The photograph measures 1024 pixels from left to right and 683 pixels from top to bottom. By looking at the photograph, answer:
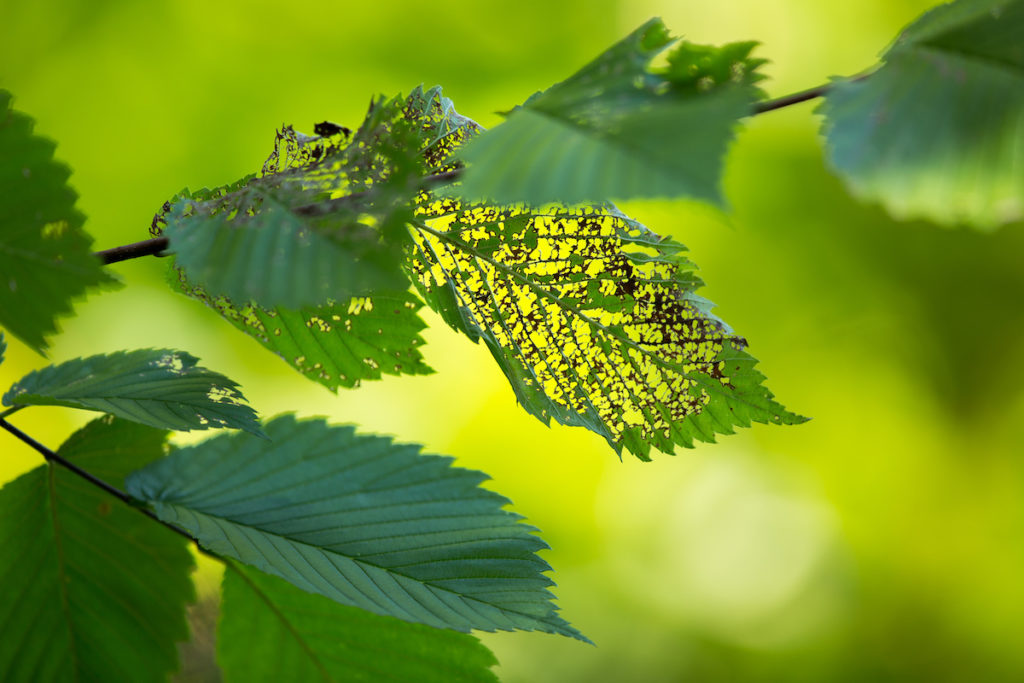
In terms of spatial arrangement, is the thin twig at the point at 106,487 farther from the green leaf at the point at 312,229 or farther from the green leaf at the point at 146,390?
the green leaf at the point at 312,229

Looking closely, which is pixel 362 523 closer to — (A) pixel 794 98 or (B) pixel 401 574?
(B) pixel 401 574

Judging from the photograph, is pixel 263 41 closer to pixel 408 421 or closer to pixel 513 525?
pixel 408 421

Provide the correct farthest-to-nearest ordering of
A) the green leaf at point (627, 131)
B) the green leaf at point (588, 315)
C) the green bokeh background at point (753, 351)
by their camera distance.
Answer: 1. the green bokeh background at point (753, 351)
2. the green leaf at point (588, 315)
3. the green leaf at point (627, 131)

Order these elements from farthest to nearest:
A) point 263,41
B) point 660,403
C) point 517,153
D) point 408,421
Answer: point 263,41 < point 408,421 < point 660,403 < point 517,153

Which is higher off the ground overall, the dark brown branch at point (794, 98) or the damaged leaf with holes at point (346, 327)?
the dark brown branch at point (794, 98)

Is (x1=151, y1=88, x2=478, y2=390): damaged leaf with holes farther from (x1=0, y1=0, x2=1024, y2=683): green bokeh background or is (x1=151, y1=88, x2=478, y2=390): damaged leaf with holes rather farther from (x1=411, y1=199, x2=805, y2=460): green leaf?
(x1=0, y1=0, x2=1024, y2=683): green bokeh background

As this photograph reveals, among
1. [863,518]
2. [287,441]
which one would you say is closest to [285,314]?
[287,441]

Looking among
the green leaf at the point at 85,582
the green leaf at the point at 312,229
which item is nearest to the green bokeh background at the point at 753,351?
the green leaf at the point at 85,582
